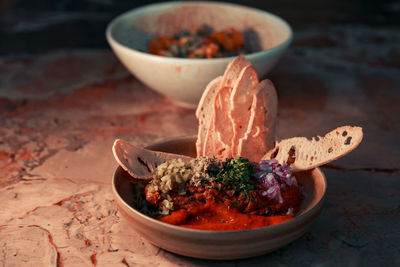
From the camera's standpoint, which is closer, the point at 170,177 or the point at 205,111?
the point at 170,177

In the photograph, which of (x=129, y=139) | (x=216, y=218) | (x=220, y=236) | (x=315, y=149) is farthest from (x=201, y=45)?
(x=220, y=236)

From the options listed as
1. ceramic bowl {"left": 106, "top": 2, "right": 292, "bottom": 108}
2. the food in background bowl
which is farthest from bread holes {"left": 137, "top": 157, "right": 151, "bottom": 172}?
the food in background bowl

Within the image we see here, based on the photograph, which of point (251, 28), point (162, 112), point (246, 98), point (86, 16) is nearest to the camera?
point (246, 98)

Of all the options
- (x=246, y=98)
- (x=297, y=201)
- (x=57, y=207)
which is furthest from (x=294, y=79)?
(x=57, y=207)

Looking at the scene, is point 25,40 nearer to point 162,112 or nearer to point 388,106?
point 162,112

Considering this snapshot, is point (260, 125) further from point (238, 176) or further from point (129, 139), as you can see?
point (129, 139)

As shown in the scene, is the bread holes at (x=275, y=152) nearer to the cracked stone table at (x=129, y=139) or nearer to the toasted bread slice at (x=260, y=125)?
the toasted bread slice at (x=260, y=125)

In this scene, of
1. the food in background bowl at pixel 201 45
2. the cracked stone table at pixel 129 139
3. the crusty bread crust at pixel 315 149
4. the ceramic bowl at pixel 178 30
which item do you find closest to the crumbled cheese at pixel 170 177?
the cracked stone table at pixel 129 139
